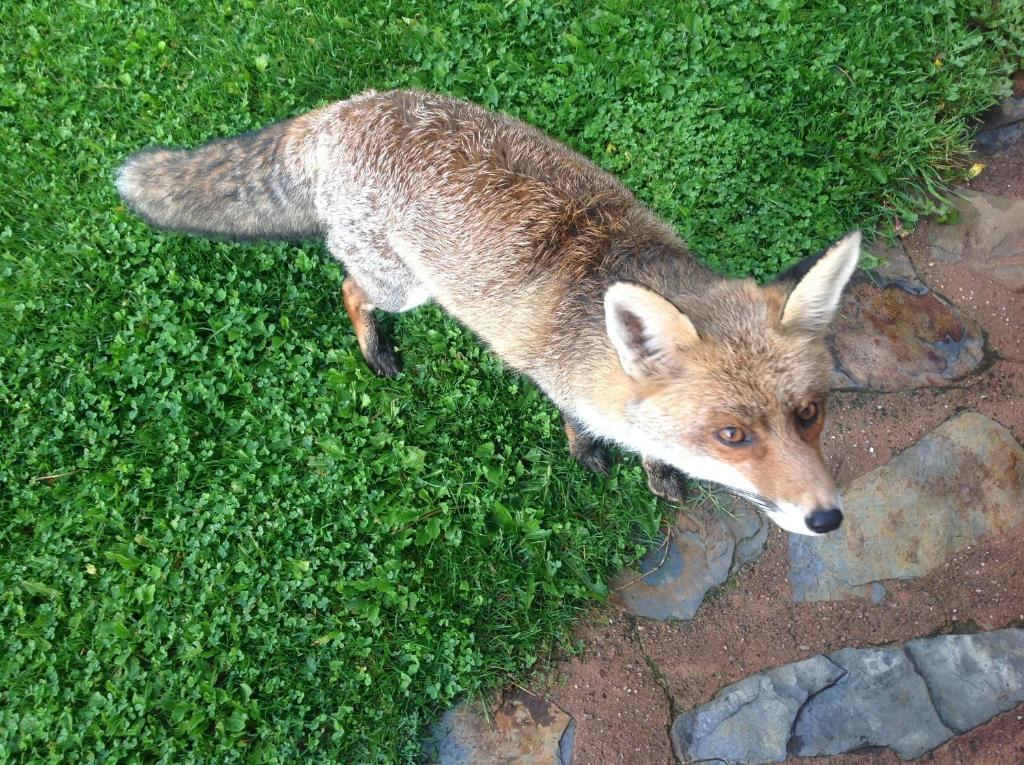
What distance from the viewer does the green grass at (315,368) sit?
12.7 feet

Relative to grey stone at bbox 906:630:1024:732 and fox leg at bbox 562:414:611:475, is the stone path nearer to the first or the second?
grey stone at bbox 906:630:1024:732

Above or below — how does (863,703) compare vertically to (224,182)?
below

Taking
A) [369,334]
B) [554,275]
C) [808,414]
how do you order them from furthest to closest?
1. [369,334]
2. [554,275]
3. [808,414]

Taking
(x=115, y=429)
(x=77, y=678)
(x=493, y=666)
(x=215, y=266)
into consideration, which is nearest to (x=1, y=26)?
(x=215, y=266)

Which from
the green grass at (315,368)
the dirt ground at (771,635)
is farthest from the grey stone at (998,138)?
the dirt ground at (771,635)

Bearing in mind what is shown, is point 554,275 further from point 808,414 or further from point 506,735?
point 506,735

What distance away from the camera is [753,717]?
374 centimetres

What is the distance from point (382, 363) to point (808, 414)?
281 centimetres

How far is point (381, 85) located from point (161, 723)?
14.9 feet

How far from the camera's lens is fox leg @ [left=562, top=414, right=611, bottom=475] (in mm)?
4336

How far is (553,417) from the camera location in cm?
456

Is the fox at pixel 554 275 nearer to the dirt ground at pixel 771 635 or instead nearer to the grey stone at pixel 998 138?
the dirt ground at pixel 771 635

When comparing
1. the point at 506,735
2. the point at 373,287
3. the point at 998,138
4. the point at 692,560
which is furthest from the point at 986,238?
the point at 506,735

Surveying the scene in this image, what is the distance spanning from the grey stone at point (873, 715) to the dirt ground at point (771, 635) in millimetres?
64
